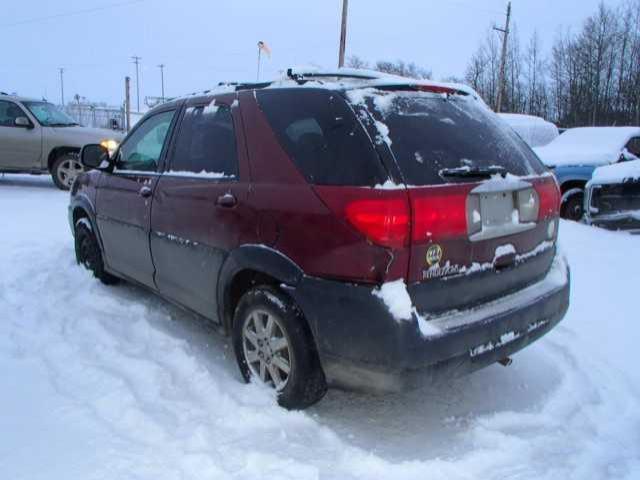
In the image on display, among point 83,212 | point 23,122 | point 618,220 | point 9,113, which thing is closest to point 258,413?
point 83,212

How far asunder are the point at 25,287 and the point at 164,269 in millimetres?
1808

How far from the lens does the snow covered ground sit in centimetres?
244

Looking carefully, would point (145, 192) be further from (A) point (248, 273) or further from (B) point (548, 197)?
(B) point (548, 197)

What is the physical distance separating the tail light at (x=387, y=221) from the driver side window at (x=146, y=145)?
80.7 inches

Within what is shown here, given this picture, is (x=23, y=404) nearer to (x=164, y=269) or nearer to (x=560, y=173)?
(x=164, y=269)

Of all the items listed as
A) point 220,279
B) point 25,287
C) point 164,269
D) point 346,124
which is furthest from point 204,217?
point 25,287

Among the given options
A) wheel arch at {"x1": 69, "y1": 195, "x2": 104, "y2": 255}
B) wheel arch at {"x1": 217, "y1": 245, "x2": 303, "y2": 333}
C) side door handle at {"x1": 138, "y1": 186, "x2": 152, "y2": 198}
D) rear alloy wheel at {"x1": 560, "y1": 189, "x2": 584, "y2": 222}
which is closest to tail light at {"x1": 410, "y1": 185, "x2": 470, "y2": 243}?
wheel arch at {"x1": 217, "y1": 245, "x2": 303, "y2": 333}

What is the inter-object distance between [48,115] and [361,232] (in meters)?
10.7

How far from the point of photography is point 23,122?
10.6 m

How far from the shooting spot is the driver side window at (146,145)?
3936 millimetres

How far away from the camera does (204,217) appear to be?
320 cm

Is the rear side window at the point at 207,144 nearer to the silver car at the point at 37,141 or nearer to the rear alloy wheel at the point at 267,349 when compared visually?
the rear alloy wheel at the point at 267,349

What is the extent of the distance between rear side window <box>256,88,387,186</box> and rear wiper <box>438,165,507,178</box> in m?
0.33

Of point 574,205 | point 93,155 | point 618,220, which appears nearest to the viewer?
point 93,155
